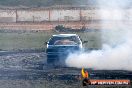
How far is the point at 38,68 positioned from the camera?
1992 centimetres

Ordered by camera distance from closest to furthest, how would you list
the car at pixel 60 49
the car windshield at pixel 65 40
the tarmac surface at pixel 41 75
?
the tarmac surface at pixel 41 75, the car at pixel 60 49, the car windshield at pixel 65 40

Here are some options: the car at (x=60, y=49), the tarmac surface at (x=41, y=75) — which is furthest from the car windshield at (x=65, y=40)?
the tarmac surface at (x=41, y=75)

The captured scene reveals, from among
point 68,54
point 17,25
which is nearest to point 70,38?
point 68,54

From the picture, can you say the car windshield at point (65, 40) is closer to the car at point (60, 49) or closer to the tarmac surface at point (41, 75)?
the car at point (60, 49)

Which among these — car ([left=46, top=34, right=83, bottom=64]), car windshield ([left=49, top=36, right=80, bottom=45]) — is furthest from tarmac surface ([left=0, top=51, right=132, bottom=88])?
car windshield ([left=49, top=36, right=80, bottom=45])

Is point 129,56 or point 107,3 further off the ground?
point 107,3

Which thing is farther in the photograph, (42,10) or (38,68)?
(42,10)

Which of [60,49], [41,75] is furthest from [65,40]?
[41,75]

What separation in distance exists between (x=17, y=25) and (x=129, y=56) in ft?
110

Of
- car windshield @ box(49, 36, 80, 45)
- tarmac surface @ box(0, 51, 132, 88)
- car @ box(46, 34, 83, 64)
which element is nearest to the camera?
tarmac surface @ box(0, 51, 132, 88)

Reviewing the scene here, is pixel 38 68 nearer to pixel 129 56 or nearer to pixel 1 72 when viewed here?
pixel 1 72

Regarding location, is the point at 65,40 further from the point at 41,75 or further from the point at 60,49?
the point at 41,75

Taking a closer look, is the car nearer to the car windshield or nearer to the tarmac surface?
the car windshield

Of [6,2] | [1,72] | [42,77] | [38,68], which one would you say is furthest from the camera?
[6,2]
